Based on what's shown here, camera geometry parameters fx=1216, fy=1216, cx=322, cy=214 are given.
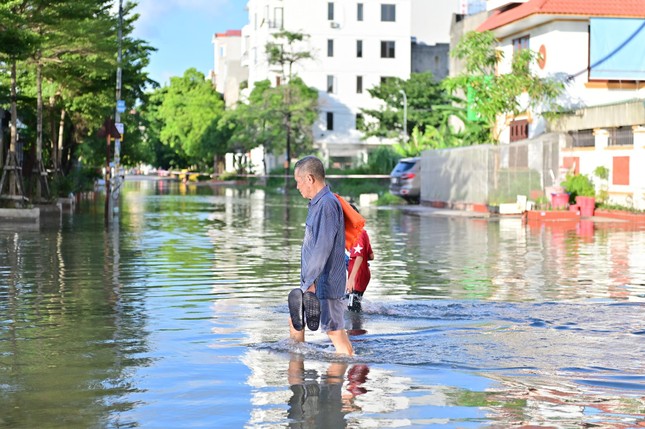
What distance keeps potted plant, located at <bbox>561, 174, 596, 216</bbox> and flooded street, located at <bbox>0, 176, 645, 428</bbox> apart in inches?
619

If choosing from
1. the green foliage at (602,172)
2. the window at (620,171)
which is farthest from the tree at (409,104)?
the window at (620,171)

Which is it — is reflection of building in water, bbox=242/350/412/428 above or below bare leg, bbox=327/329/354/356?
below

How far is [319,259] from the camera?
9.75m

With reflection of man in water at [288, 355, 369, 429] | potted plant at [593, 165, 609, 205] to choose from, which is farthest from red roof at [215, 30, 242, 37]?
reflection of man in water at [288, 355, 369, 429]

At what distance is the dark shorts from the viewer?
998cm

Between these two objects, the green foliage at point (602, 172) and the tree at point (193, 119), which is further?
the tree at point (193, 119)

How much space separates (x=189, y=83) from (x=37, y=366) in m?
124

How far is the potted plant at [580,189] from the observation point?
3941 centimetres

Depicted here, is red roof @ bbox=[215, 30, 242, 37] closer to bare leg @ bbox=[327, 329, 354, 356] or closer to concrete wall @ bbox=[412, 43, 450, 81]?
concrete wall @ bbox=[412, 43, 450, 81]

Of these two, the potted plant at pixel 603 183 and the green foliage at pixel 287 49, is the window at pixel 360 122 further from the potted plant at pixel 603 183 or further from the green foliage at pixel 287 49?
Answer: the potted plant at pixel 603 183

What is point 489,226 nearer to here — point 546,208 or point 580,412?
point 546,208

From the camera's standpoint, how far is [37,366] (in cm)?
1009

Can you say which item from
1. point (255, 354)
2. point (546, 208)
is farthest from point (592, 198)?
point (255, 354)

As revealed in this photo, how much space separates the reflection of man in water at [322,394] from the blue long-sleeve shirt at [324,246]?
2.14 ft
